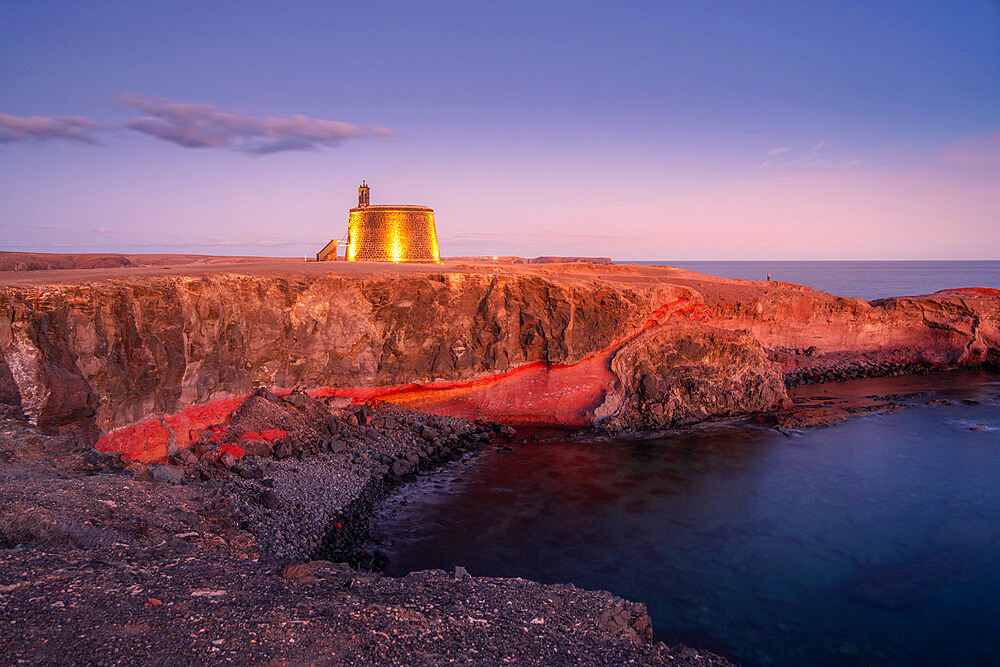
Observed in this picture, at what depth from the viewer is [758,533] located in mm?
13672

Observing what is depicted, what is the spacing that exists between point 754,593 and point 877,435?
12.9 metres

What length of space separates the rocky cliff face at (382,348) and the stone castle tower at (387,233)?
1059 centimetres

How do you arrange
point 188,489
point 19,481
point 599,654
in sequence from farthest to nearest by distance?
point 188,489 < point 19,481 < point 599,654

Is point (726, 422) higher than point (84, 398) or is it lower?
lower

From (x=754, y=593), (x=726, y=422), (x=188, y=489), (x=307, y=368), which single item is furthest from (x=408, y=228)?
(x=754, y=593)

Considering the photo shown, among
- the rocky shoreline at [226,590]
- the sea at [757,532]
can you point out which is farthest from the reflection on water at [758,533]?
the rocky shoreline at [226,590]

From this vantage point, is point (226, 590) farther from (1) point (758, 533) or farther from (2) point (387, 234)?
(2) point (387, 234)

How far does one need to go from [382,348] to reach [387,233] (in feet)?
48.4

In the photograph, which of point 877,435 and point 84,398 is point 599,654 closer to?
point 84,398

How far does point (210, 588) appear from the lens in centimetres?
805

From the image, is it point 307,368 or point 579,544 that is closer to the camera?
point 579,544

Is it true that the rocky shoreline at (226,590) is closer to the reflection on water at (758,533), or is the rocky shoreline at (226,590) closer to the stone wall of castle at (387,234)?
the reflection on water at (758,533)

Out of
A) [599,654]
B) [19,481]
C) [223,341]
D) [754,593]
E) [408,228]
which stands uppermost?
[408,228]

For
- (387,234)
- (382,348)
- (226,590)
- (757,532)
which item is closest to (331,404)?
(382,348)
